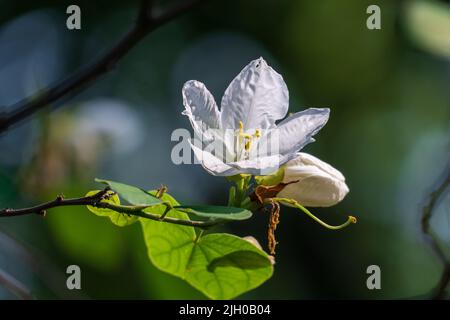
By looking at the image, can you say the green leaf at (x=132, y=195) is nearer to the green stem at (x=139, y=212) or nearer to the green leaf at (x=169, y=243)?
the green stem at (x=139, y=212)

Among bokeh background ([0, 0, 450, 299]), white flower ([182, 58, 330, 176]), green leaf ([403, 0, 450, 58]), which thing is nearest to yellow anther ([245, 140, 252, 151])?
white flower ([182, 58, 330, 176])

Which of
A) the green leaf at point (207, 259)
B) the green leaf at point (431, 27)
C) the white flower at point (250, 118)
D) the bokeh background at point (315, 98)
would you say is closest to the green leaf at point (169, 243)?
the green leaf at point (207, 259)

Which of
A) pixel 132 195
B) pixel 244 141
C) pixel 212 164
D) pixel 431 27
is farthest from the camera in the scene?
pixel 431 27

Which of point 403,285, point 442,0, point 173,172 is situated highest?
point 442,0

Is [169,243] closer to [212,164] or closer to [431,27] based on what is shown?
[212,164]

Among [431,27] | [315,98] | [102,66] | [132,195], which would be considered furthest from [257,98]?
[315,98]
